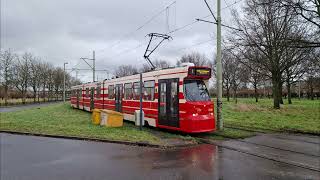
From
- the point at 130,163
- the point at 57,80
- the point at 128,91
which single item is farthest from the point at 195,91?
the point at 57,80

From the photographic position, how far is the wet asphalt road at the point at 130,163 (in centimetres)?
716

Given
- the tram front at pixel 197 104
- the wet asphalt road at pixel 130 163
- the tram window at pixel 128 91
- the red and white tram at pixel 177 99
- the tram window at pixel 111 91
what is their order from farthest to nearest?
the tram window at pixel 111 91
the tram window at pixel 128 91
the red and white tram at pixel 177 99
the tram front at pixel 197 104
the wet asphalt road at pixel 130 163

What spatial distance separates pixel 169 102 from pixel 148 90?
7.08 feet

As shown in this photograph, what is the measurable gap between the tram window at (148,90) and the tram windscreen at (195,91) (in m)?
2.48

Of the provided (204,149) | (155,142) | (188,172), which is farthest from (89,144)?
(188,172)

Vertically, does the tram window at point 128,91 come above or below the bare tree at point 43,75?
below

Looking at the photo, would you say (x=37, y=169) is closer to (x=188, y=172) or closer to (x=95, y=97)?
(x=188, y=172)

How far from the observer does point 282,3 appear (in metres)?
18.5

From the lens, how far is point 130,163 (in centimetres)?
830

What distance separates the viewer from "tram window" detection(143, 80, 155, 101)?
601 inches

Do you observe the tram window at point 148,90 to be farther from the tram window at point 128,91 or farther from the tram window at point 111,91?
the tram window at point 111,91

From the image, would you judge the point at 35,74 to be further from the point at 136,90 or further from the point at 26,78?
the point at 136,90

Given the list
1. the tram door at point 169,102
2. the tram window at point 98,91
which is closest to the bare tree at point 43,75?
the tram window at point 98,91

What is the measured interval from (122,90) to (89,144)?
8426 millimetres
